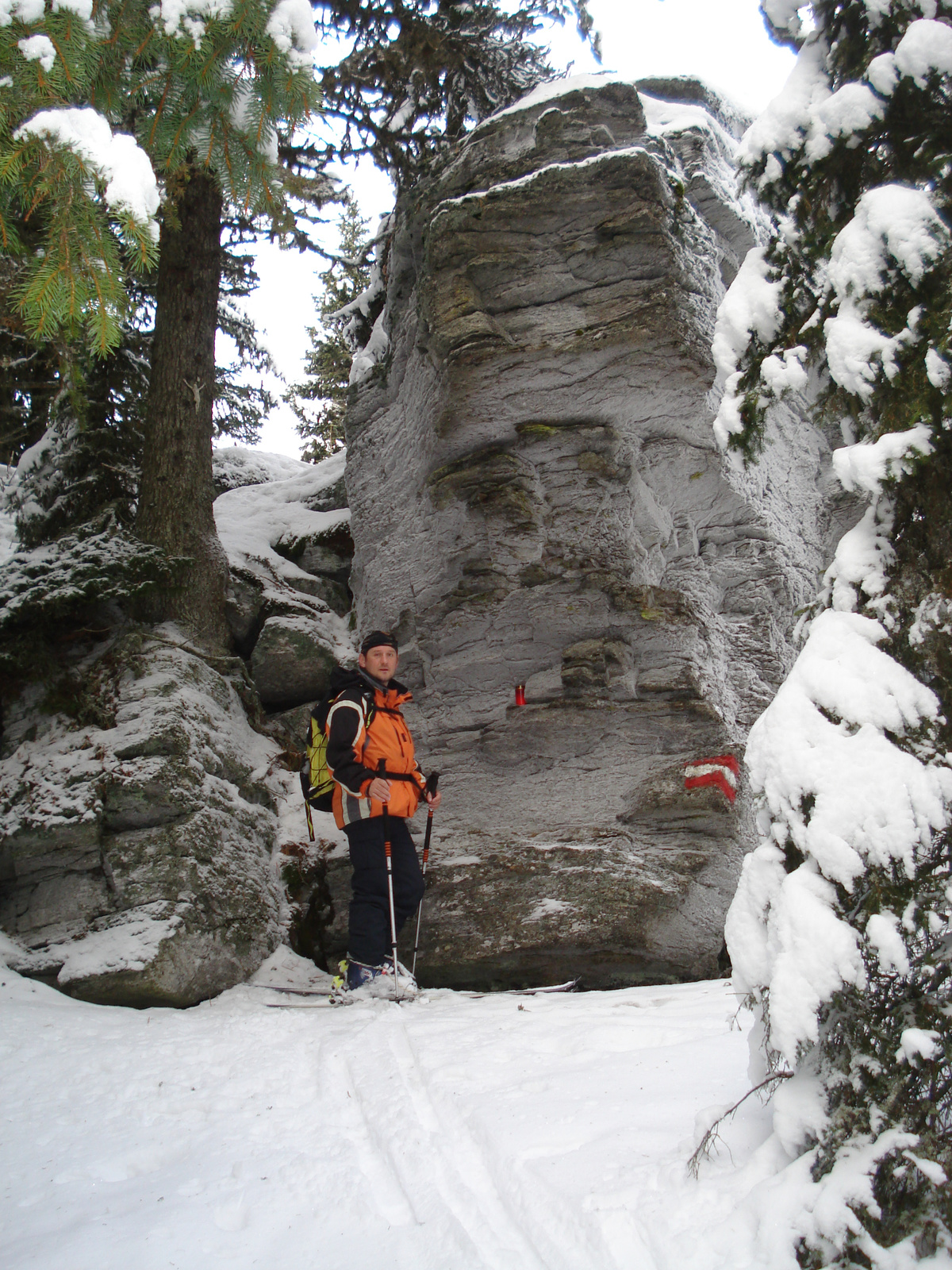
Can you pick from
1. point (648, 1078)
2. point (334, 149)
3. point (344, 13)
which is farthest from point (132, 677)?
point (344, 13)

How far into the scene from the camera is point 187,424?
7.92 metres

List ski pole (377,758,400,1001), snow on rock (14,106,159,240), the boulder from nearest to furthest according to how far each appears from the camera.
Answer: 1. snow on rock (14,106,159,240)
2. ski pole (377,758,400,1001)
3. the boulder

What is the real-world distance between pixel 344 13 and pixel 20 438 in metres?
6.36

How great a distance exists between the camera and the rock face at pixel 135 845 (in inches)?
204

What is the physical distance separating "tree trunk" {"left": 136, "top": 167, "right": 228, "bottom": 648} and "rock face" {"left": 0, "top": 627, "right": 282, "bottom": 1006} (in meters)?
0.93

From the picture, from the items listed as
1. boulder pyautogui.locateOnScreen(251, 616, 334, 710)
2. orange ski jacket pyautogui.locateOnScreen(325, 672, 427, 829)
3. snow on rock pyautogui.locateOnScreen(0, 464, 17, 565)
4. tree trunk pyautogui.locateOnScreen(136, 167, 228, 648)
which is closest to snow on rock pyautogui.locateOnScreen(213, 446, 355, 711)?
boulder pyautogui.locateOnScreen(251, 616, 334, 710)

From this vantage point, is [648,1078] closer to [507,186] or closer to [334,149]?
[507,186]

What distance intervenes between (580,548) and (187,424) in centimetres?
426

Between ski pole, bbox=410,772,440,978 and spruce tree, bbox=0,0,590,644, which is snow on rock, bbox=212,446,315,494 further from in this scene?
spruce tree, bbox=0,0,590,644

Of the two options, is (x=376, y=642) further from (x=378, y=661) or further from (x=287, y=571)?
(x=287, y=571)

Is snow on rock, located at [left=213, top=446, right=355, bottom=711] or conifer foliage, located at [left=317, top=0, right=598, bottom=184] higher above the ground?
conifer foliage, located at [left=317, top=0, right=598, bottom=184]

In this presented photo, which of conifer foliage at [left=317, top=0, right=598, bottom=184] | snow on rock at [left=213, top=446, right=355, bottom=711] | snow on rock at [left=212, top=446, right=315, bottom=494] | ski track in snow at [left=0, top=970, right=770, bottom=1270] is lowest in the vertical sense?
ski track in snow at [left=0, top=970, right=770, bottom=1270]

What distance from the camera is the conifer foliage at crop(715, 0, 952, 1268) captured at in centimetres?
199

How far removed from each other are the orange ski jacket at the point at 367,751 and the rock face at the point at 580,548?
1.08 m
